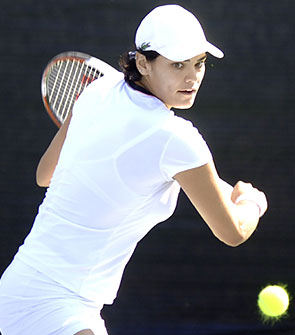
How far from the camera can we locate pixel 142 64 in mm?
1876

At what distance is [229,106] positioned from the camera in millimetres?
3434

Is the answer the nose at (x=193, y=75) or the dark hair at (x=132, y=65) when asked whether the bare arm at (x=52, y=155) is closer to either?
the dark hair at (x=132, y=65)

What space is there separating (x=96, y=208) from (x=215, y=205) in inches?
10.8

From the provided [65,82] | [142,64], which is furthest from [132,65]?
[65,82]

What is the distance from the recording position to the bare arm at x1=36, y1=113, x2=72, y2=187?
2104 millimetres

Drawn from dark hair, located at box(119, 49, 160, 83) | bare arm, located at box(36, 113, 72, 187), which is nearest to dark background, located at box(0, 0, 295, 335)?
bare arm, located at box(36, 113, 72, 187)

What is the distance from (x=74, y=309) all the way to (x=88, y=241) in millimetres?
159

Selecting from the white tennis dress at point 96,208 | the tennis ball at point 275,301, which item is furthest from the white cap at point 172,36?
the tennis ball at point 275,301

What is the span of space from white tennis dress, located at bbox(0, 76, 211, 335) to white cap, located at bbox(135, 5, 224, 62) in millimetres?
117

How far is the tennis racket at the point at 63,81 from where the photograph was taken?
2.58 meters

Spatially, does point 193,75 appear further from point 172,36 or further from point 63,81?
point 63,81

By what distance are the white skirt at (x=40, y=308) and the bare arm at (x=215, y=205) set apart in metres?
0.35

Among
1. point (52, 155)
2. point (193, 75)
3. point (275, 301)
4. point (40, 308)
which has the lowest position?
point (40, 308)

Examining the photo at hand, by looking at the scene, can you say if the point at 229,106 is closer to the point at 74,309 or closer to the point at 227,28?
the point at 227,28
